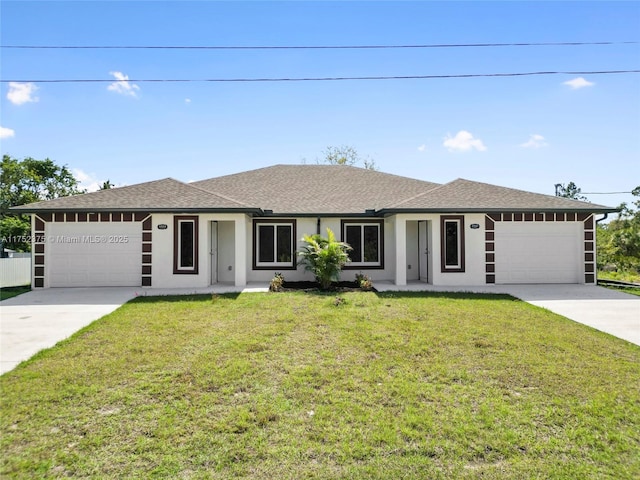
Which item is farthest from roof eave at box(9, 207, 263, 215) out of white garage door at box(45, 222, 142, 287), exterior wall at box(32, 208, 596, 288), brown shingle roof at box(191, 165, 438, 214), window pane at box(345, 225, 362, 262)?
window pane at box(345, 225, 362, 262)

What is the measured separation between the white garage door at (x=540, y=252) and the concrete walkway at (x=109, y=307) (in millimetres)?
677

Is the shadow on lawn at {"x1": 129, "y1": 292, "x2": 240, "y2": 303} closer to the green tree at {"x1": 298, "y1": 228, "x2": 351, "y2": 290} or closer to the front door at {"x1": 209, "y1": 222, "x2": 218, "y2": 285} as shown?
the front door at {"x1": 209, "y1": 222, "x2": 218, "y2": 285}

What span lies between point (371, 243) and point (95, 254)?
32.5ft

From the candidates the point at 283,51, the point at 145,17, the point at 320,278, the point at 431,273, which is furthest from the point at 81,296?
the point at 431,273

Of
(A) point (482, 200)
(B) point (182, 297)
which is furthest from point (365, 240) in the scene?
(B) point (182, 297)

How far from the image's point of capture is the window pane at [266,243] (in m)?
13.3

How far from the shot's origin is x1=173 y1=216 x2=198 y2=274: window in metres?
11.8

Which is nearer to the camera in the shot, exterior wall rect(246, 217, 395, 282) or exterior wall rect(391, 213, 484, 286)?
exterior wall rect(391, 213, 484, 286)

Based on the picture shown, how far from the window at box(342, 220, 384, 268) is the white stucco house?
0.04 metres

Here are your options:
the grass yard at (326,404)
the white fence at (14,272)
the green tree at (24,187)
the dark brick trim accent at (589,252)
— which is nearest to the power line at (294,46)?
the dark brick trim accent at (589,252)

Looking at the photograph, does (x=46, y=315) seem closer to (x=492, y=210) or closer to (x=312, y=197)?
(x=312, y=197)

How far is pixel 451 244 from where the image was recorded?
12.4 metres

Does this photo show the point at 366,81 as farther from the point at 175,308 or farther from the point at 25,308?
the point at 25,308

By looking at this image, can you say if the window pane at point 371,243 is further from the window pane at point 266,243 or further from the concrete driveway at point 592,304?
the concrete driveway at point 592,304
